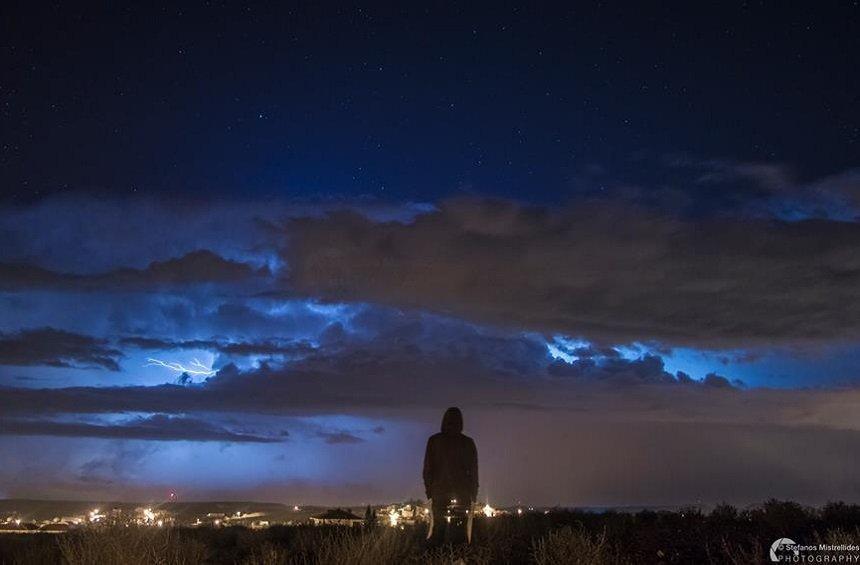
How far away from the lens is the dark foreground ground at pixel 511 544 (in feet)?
39.3

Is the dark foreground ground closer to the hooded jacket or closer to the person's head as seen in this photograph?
the hooded jacket

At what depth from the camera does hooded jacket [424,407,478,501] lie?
16109mm

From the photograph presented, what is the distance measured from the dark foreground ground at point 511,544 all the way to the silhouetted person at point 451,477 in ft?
1.85

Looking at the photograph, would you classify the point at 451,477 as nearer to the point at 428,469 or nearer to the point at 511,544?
the point at 428,469

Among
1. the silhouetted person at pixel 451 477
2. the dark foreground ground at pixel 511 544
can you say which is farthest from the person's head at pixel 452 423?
the dark foreground ground at pixel 511 544

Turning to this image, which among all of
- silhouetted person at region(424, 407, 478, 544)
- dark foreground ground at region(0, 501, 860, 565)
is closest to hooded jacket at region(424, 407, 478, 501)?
silhouetted person at region(424, 407, 478, 544)

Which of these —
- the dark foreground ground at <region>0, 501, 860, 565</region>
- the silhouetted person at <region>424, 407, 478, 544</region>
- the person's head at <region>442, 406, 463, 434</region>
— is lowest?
the dark foreground ground at <region>0, 501, 860, 565</region>

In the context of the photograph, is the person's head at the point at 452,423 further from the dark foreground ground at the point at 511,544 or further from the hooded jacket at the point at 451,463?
the dark foreground ground at the point at 511,544

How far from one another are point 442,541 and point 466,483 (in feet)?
3.70

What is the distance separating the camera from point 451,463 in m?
16.1

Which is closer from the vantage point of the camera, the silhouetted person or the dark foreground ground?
the dark foreground ground

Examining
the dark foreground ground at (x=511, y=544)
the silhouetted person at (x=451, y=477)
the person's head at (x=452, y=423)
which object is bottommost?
the dark foreground ground at (x=511, y=544)

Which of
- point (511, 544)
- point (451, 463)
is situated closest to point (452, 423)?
point (451, 463)

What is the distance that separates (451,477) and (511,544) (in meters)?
2.49
